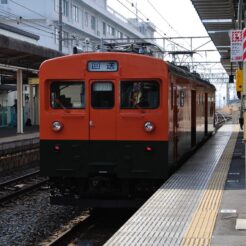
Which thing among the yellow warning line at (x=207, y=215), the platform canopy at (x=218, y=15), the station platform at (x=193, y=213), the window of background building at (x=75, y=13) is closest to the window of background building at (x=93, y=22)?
the window of background building at (x=75, y=13)

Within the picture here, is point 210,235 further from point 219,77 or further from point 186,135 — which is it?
point 219,77

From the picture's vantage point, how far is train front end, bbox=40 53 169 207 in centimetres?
877

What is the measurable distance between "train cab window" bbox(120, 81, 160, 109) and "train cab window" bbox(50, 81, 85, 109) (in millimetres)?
672

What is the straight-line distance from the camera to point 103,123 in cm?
888

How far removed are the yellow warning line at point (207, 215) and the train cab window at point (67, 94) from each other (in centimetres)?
250

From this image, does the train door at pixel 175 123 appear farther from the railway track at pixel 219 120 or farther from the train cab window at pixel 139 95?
the railway track at pixel 219 120

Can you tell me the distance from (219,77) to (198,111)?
51272mm

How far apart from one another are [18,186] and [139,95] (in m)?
5.83

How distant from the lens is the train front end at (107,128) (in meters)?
8.77

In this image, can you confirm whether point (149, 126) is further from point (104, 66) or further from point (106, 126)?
point (104, 66)

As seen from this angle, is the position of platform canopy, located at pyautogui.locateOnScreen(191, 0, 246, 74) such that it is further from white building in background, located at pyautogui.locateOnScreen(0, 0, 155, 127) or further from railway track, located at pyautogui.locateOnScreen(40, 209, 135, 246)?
white building in background, located at pyautogui.locateOnScreen(0, 0, 155, 127)

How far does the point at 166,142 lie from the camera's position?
8.77 m

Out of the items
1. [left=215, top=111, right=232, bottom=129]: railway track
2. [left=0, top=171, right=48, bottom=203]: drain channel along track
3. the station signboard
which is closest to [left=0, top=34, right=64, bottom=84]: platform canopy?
[left=0, top=171, right=48, bottom=203]: drain channel along track

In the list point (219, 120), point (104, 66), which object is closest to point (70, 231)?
point (104, 66)
